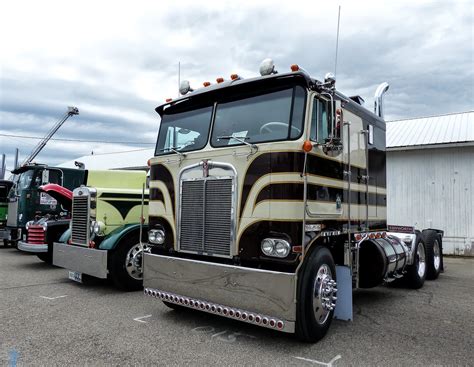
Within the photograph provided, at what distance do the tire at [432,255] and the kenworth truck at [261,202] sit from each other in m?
3.47

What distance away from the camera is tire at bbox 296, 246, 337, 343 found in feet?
13.7

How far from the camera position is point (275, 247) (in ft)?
13.8

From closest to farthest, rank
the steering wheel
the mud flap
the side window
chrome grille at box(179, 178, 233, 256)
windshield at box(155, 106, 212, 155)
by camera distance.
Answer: the steering wheel, the side window, chrome grille at box(179, 178, 233, 256), the mud flap, windshield at box(155, 106, 212, 155)

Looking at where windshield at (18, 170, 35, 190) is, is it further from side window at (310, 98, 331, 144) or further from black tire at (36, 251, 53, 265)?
side window at (310, 98, 331, 144)

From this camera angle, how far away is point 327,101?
4699mm

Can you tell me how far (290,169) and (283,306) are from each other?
4.51 ft

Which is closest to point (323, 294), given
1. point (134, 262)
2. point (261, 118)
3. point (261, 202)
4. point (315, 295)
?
point (315, 295)

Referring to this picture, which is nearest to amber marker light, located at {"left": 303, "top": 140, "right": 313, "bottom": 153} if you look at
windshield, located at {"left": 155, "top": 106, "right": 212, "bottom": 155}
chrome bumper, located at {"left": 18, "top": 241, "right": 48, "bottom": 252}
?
windshield, located at {"left": 155, "top": 106, "right": 212, "bottom": 155}

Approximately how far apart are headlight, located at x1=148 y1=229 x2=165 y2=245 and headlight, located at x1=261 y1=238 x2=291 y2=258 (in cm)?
162

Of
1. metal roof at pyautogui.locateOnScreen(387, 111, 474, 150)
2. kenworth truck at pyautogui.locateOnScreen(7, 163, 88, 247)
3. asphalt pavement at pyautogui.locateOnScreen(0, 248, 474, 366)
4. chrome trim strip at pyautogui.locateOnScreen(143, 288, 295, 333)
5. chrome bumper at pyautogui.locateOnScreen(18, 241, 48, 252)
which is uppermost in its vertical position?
metal roof at pyautogui.locateOnScreen(387, 111, 474, 150)

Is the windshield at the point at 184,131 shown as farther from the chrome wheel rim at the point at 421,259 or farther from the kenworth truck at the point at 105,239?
the chrome wheel rim at the point at 421,259

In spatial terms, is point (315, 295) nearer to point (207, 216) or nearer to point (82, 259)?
point (207, 216)

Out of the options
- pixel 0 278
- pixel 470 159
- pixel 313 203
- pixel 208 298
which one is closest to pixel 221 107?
pixel 313 203

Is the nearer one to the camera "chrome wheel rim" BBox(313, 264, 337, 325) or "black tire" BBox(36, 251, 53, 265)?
"chrome wheel rim" BBox(313, 264, 337, 325)
